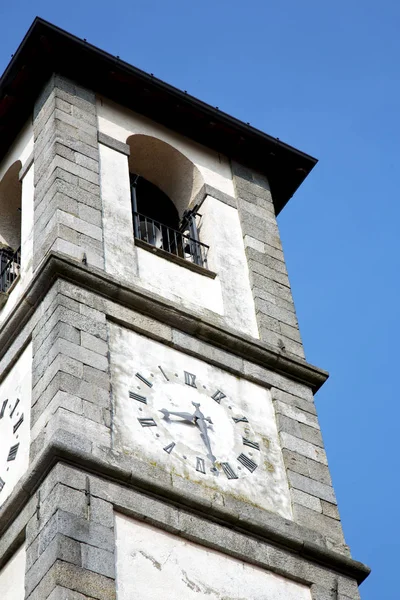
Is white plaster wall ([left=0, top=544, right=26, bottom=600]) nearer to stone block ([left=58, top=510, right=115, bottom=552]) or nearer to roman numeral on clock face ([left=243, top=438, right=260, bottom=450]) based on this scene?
stone block ([left=58, top=510, right=115, bottom=552])

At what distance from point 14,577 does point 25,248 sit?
5.00m

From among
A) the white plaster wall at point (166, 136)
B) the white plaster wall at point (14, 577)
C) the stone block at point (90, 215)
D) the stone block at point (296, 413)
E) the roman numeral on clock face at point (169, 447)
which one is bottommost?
the white plaster wall at point (14, 577)

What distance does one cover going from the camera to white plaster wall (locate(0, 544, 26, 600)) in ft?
42.6

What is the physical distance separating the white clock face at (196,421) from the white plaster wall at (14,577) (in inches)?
→ 57.7

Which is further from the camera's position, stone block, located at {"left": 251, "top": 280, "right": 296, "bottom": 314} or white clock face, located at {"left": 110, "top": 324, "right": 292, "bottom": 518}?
stone block, located at {"left": 251, "top": 280, "right": 296, "bottom": 314}

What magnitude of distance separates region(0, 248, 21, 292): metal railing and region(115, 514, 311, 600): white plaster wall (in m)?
5.38

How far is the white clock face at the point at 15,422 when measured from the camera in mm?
14344

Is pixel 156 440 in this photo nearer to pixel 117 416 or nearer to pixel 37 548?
pixel 117 416

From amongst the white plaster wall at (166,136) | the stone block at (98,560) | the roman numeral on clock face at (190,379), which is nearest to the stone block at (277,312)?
the roman numeral on clock face at (190,379)

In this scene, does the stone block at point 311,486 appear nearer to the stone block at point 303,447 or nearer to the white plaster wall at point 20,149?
the stone block at point 303,447

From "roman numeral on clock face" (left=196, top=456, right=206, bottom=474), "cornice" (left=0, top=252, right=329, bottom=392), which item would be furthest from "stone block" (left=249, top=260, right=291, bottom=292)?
"roman numeral on clock face" (left=196, top=456, right=206, bottom=474)

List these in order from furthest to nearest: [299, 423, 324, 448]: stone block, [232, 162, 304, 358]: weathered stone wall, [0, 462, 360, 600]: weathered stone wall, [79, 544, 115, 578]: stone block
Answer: [232, 162, 304, 358]: weathered stone wall, [299, 423, 324, 448]: stone block, [79, 544, 115, 578]: stone block, [0, 462, 360, 600]: weathered stone wall

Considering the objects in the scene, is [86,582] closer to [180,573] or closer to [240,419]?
[180,573]

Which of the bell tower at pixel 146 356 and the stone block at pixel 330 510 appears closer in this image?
the bell tower at pixel 146 356
